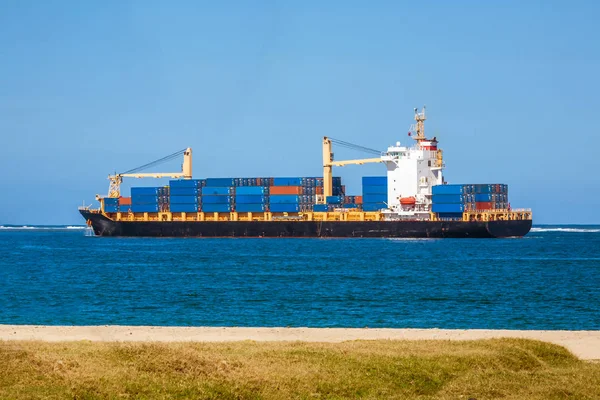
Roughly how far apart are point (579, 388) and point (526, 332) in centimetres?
989

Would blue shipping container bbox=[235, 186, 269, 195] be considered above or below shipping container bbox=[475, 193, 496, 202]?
above

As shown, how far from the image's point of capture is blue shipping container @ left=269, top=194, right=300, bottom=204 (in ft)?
332

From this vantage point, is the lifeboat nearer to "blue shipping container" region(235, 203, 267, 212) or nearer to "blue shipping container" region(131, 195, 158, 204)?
"blue shipping container" region(235, 203, 267, 212)

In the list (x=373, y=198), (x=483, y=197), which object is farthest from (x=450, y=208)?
(x=373, y=198)

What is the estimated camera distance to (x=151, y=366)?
1400cm

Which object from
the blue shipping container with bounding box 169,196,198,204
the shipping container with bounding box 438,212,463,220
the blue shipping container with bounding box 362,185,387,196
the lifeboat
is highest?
the blue shipping container with bounding box 362,185,387,196

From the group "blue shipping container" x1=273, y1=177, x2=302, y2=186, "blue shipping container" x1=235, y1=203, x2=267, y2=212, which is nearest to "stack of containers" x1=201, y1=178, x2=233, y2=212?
"blue shipping container" x1=235, y1=203, x2=267, y2=212

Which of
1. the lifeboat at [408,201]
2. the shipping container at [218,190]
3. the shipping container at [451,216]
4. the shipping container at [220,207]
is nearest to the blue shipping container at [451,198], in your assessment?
the shipping container at [451,216]

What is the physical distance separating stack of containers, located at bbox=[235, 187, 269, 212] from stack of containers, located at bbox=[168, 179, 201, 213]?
5320mm

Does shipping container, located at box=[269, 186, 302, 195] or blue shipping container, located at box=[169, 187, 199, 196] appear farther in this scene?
blue shipping container, located at box=[169, 187, 199, 196]

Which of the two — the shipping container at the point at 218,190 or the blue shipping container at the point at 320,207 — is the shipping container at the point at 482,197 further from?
the shipping container at the point at 218,190

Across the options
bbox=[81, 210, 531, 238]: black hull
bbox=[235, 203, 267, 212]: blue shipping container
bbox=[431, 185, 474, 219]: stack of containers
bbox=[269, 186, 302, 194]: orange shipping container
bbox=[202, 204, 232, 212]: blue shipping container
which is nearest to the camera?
bbox=[431, 185, 474, 219]: stack of containers

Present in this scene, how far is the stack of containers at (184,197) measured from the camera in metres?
104

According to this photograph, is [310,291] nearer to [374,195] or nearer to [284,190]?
[374,195]
